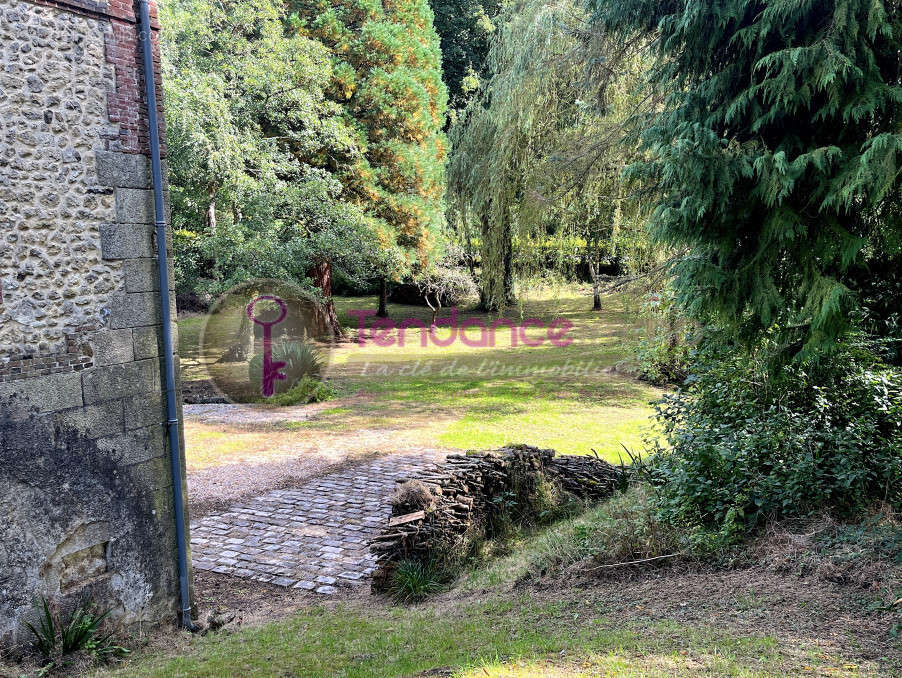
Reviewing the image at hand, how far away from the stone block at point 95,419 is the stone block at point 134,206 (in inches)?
60.0

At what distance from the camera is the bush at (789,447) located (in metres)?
5.77

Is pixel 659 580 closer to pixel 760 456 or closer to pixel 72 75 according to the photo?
pixel 760 456

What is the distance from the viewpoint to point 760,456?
20.5 feet

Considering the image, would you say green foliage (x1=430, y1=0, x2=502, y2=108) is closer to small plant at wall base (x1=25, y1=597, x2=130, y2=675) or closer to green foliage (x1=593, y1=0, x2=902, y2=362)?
green foliage (x1=593, y1=0, x2=902, y2=362)

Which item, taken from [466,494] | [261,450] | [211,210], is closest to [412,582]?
[466,494]

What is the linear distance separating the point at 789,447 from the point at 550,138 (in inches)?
283

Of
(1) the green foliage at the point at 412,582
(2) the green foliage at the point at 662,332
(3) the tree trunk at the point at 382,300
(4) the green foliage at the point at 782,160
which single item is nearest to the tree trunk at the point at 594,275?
(2) the green foliage at the point at 662,332

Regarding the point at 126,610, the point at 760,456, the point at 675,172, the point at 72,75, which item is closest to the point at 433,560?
the point at 126,610

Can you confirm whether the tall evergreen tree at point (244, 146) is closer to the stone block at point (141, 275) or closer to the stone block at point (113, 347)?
the stone block at point (141, 275)

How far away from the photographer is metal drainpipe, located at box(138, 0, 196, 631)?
5695 mm

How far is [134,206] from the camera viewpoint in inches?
226

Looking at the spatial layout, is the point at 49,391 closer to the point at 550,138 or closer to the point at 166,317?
the point at 166,317

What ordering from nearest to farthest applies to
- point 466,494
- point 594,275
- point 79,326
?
point 79,326 → point 466,494 → point 594,275

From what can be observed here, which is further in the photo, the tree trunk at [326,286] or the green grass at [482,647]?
the tree trunk at [326,286]
